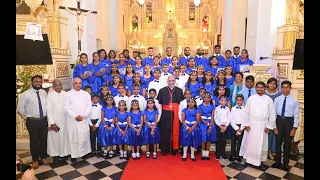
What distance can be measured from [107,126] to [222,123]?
2.15 metres

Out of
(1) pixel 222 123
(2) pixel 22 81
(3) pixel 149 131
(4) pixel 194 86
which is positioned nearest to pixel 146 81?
(4) pixel 194 86

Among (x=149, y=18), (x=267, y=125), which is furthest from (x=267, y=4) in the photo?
(x=149, y=18)

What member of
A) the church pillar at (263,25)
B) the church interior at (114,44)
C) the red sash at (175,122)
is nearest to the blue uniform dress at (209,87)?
the red sash at (175,122)

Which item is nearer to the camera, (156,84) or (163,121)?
(163,121)

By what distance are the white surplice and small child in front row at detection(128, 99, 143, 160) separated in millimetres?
1916

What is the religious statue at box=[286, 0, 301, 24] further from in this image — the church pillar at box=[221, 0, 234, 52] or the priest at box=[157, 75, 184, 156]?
the church pillar at box=[221, 0, 234, 52]

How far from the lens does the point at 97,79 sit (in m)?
5.62

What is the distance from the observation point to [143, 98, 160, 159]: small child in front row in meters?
4.47

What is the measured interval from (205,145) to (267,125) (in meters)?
1.16

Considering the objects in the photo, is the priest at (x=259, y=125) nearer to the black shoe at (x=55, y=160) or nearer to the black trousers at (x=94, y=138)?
the black trousers at (x=94, y=138)

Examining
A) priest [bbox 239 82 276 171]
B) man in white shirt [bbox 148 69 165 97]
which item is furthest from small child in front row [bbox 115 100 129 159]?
A: priest [bbox 239 82 276 171]

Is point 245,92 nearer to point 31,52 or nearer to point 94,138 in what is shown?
point 94,138

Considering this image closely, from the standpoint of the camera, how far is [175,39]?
18844 millimetres
